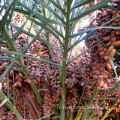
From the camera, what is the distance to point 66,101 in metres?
0.61

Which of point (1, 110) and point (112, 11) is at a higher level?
point (112, 11)

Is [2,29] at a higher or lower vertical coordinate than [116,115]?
higher

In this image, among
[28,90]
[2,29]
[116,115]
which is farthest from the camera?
[116,115]

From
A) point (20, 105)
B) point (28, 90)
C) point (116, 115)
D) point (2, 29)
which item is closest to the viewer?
point (2, 29)

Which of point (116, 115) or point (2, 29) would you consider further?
point (116, 115)

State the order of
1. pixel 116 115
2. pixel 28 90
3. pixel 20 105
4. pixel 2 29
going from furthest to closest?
pixel 116 115
pixel 20 105
pixel 28 90
pixel 2 29

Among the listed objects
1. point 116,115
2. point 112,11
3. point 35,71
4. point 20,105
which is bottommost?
point 116,115

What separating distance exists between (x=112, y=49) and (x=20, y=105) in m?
0.42

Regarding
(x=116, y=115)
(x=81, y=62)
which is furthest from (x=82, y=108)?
(x=116, y=115)

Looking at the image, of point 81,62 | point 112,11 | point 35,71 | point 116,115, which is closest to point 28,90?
point 35,71

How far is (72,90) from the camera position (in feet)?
1.88

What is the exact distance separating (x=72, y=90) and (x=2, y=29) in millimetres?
300

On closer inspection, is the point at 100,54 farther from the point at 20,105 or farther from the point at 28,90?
the point at 20,105

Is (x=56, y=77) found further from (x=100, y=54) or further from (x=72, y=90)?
(x=100, y=54)
